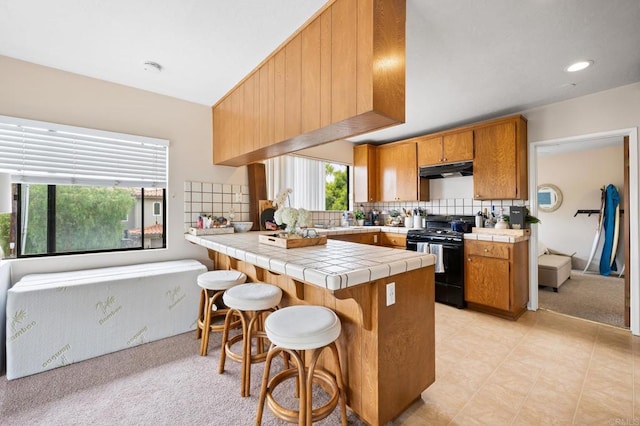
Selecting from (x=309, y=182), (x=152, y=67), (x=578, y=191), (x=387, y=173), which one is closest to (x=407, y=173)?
(x=387, y=173)

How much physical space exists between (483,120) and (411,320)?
3.16 m

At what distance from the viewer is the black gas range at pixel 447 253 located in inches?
129

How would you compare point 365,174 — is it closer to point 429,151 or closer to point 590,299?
point 429,151

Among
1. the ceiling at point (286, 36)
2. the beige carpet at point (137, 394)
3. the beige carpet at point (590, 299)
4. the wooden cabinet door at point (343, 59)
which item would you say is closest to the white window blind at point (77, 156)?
the ceiling at point (286, 36)

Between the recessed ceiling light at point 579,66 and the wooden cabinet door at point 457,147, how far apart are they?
119cm

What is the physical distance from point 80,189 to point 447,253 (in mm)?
3953

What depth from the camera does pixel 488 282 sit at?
10.1ft

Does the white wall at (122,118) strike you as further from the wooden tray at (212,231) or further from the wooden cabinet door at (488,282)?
the wooden cabinet door at (488,282)

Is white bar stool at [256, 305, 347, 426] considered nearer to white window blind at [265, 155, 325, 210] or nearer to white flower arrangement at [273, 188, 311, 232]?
white flower arrangement at [273, 188, 311, 232]

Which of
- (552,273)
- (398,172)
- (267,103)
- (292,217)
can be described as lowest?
(552,273)

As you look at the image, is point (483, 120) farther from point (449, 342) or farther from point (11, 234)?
point (11, 234)

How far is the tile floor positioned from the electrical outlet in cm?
71

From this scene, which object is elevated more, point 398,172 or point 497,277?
point 398,172

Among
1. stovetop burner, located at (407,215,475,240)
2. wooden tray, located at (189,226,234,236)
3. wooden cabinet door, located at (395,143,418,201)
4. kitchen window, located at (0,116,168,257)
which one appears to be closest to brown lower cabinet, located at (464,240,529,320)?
stovetop burner, located at (407,215,475,240)
